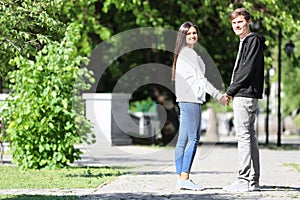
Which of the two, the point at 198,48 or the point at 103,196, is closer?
the point at 103,196

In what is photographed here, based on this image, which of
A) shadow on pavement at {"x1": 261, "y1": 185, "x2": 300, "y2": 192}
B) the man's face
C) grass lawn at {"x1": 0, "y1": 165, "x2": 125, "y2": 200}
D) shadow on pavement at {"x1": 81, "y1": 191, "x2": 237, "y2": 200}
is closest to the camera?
shadow on pavement at {"x1": 81, "y1": 191, "x2": 237, "y2": 200}

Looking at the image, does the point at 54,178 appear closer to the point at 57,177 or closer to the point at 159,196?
the point at 57,177

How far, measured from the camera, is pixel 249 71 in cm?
879

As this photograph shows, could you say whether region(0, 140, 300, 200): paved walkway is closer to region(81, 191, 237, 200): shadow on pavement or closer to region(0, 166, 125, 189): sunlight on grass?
region(81, 191, 237, 200): shadow on pavement

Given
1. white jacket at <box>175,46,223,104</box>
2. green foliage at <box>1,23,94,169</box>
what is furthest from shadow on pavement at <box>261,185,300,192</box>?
green foliage at <box>1,23,94,169</box>

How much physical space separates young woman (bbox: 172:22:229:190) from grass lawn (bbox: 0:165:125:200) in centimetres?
125

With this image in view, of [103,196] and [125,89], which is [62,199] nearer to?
[103,196]

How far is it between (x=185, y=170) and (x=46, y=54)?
15.7 feet

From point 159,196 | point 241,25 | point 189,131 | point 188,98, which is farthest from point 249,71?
point 159,196

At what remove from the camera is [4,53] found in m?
9.16

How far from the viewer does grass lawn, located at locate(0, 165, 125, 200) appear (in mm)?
9438

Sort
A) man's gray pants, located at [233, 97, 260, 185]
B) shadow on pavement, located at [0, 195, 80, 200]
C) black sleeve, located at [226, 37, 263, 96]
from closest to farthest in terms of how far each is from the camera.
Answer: shadow on pavement, located at [0, 195, 80, 200] → black sleeve, located at [226, 37, 263, 96] → man's gray pants, located at [233, 97, 260, 185]

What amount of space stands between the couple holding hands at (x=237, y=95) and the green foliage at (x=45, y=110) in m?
3.56

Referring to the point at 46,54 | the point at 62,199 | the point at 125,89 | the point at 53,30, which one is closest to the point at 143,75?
the point at 125,89
